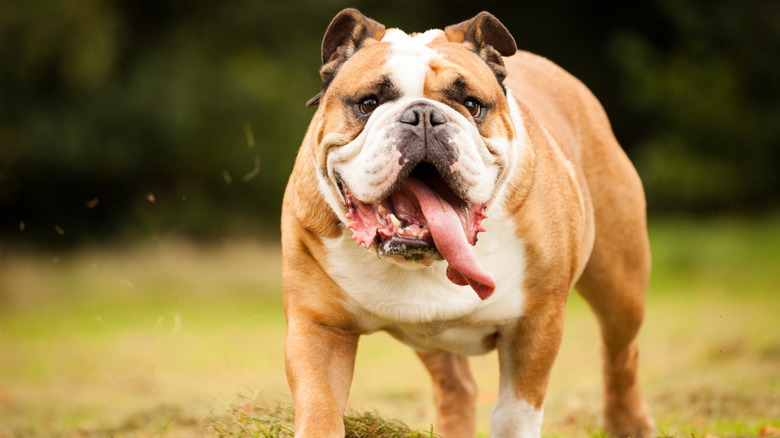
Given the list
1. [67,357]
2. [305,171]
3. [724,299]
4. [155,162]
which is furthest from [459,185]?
[155,162]

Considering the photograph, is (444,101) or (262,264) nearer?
(444,101)

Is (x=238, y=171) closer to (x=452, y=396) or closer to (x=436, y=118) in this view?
(x=452, y=396)

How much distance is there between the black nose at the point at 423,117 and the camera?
3.48 m

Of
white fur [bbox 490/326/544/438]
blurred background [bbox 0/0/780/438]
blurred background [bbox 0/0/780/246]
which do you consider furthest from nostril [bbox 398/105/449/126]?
blurred background [bbox 0/0/780/246]

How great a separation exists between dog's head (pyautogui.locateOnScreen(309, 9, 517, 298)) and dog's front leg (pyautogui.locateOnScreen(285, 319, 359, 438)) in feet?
1.57

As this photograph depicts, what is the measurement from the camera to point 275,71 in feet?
54.1

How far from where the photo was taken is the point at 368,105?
147 inches

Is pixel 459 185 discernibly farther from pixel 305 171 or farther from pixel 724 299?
pixel 724 299

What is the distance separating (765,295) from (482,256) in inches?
397

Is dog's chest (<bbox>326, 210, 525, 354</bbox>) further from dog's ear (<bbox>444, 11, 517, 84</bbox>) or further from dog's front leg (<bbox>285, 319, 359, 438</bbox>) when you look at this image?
dog's ear (<bbox>444, 11, 517, 84</bbox>)

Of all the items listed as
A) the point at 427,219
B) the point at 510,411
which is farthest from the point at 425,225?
the point at 510,411

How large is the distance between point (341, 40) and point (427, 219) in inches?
38.4

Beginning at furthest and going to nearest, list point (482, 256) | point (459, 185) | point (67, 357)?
point (67, 357) < point (482, 256) < point (459, 185)

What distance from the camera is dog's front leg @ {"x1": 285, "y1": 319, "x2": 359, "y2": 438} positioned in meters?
3.76
